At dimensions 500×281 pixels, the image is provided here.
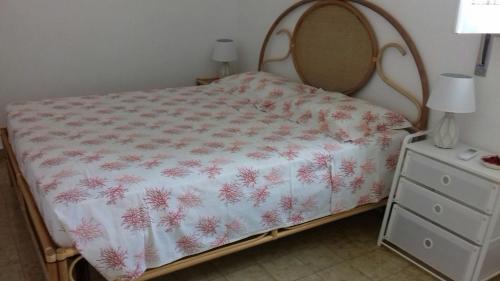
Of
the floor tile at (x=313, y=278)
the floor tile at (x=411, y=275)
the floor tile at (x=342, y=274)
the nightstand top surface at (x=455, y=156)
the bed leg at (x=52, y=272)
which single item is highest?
the nightstand top surface at (x=455, y=156)

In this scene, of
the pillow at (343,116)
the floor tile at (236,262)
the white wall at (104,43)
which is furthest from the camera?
the white wall at (104,43)

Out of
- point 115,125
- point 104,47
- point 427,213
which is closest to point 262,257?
point 427,213

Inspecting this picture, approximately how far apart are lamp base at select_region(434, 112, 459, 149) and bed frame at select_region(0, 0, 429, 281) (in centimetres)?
26

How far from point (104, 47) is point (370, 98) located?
86.2 inches

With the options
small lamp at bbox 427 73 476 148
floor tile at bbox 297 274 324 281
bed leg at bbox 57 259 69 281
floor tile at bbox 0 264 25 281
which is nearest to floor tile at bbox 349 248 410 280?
floor tile at bbox 297 274 324 281

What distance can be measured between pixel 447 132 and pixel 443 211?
40cm

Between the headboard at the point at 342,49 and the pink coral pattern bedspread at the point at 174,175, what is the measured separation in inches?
19.1

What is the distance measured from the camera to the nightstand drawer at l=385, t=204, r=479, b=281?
1929 mm

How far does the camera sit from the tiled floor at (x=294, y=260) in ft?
6.73

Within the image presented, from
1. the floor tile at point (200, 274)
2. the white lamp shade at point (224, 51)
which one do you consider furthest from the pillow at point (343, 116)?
the white lamp shade at point (224, 51)

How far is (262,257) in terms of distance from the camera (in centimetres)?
222

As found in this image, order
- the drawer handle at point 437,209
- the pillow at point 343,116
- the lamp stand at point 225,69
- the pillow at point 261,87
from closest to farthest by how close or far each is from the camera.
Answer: the drawer handle at point 437,209 → the pillow at point 343,116 → the pillow at point 261,87 → the lamp stand at point 225,69

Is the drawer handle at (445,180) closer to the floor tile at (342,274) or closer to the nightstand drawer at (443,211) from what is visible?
the nightstand drawer at (443,211)

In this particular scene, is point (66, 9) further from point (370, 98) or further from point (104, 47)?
point (370, 98)
